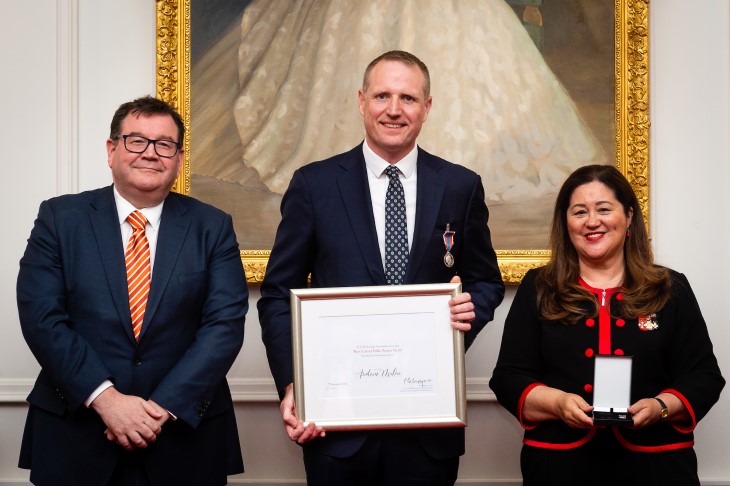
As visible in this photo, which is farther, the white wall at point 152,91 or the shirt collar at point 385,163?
the white wall at point 152,91

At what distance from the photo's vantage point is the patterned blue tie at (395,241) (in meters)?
2.62

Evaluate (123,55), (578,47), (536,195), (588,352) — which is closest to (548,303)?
(588,352)

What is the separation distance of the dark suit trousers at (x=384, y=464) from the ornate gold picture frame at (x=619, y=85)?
1656 millimetres

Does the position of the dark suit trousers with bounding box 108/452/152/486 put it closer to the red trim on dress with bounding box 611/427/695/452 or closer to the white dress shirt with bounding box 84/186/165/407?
the white dress shirt with bounding box 84/186/165/407

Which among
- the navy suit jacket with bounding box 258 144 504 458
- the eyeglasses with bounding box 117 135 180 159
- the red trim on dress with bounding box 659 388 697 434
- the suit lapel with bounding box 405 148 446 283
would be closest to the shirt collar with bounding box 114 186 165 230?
the eyeglasses with bounding box 117 135 180 159

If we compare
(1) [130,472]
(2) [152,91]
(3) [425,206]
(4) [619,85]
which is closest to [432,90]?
(4) [619,85]

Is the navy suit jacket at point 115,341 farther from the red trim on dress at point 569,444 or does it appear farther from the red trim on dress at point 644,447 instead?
the red trim on dress at point 644,447

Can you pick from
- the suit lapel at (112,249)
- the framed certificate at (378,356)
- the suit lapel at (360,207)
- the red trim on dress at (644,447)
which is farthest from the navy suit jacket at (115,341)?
the red trim on dress at (644,447)

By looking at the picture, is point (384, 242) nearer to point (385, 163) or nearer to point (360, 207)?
point (360, 207)

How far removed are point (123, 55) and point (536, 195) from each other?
224 cm

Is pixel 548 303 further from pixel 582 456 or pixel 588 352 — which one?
pixel 582 456

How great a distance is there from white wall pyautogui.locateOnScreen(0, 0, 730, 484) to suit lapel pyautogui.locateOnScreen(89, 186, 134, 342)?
145 cm

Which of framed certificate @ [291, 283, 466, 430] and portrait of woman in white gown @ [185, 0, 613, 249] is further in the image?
portrait of woman in white gown @ [185, 0, 613, 249]

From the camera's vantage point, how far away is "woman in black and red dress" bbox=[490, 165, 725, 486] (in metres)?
2.65
